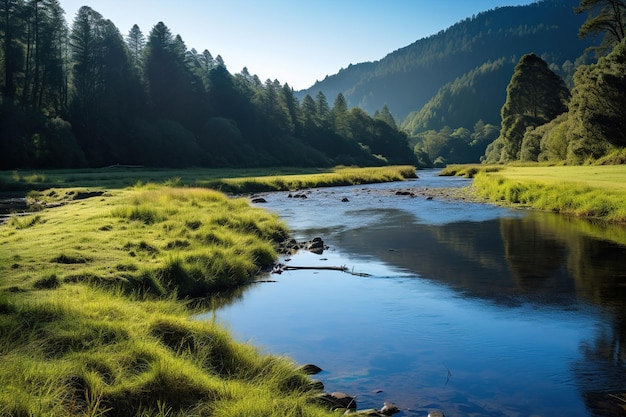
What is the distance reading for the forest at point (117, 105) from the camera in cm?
6650

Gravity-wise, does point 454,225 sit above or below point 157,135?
below

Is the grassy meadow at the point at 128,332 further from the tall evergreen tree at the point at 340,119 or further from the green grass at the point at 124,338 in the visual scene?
the tall evergreen tree at the point at 340,119

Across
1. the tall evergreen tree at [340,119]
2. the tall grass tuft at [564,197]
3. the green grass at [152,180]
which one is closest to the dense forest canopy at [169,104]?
the green grass at [152,180]

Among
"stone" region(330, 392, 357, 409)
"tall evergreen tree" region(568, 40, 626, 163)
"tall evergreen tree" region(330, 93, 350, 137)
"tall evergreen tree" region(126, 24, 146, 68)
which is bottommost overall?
"stone" region(330, 392, 357, 409)

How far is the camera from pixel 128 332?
24.9ft

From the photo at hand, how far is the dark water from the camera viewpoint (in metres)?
7.75

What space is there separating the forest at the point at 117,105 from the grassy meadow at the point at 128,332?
2139 inches

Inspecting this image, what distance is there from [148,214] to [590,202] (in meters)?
24.6

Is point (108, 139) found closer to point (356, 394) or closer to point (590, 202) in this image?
point (590, 202)

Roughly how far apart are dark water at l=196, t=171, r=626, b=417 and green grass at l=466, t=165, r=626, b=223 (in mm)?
5361

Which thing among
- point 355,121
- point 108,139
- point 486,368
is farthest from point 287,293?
point 355,121

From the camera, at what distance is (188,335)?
26.9 feet

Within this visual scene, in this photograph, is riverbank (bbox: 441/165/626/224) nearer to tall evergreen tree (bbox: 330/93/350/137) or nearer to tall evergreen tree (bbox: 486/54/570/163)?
tall evergreen tree (bbox: 486/54/570/163)

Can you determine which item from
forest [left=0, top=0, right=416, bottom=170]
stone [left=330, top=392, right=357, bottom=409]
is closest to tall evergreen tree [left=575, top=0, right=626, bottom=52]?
forest [left=0, top=0, right=416, bottom=170]
